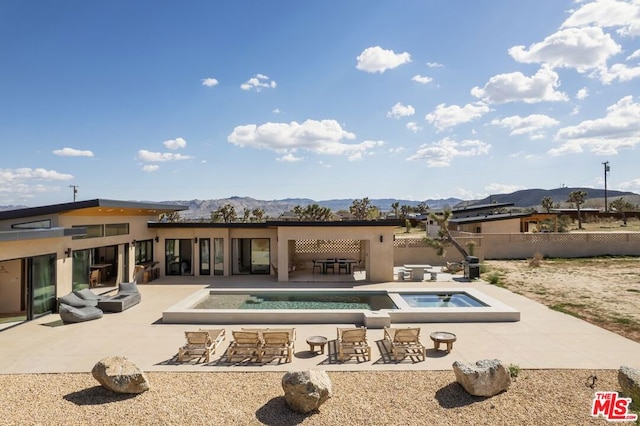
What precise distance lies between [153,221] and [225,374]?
52.0 ft

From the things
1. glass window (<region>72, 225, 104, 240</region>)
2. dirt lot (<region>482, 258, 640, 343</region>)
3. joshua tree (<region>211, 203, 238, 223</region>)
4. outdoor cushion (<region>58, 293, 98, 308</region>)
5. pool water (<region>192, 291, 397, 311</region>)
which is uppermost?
joshua tree (<region>211, 203, 238, 223</region>)

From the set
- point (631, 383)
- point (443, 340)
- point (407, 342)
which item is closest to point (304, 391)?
point (407, 342)

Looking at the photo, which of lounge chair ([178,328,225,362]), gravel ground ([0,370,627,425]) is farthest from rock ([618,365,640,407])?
lounge chair ([178,328,225,362])

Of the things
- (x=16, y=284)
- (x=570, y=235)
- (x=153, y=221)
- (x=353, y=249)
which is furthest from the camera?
(x=570, y=235)

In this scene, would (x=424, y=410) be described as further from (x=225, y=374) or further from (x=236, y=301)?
(x=236, y=301)

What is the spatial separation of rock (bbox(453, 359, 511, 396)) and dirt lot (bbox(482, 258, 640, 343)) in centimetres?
596

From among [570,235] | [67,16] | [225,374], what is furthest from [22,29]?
[570,235]

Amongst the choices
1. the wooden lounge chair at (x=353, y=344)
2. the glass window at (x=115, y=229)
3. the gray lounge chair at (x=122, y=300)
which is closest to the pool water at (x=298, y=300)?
the gray lounge chair at (x=122, y=300)

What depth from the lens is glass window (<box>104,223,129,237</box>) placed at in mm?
17452

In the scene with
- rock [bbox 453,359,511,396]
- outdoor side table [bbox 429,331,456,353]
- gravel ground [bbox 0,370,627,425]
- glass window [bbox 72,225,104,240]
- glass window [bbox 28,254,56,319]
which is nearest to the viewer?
gravel ground [bbox 0,370,627,425]

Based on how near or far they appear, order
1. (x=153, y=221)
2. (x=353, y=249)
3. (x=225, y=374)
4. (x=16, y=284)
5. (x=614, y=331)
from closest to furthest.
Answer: (x=225, y=374), (x=614, y=331), (x=16, y=284), (x=153, y=221), (x=353, y=249)

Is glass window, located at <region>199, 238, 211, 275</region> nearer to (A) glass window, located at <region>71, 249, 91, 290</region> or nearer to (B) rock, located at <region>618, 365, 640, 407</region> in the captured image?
(A) glass window, located at <region>71, 249, 91, 290</region>

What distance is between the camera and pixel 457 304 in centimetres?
1482

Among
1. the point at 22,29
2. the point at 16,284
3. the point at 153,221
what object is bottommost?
the point at 16,284
